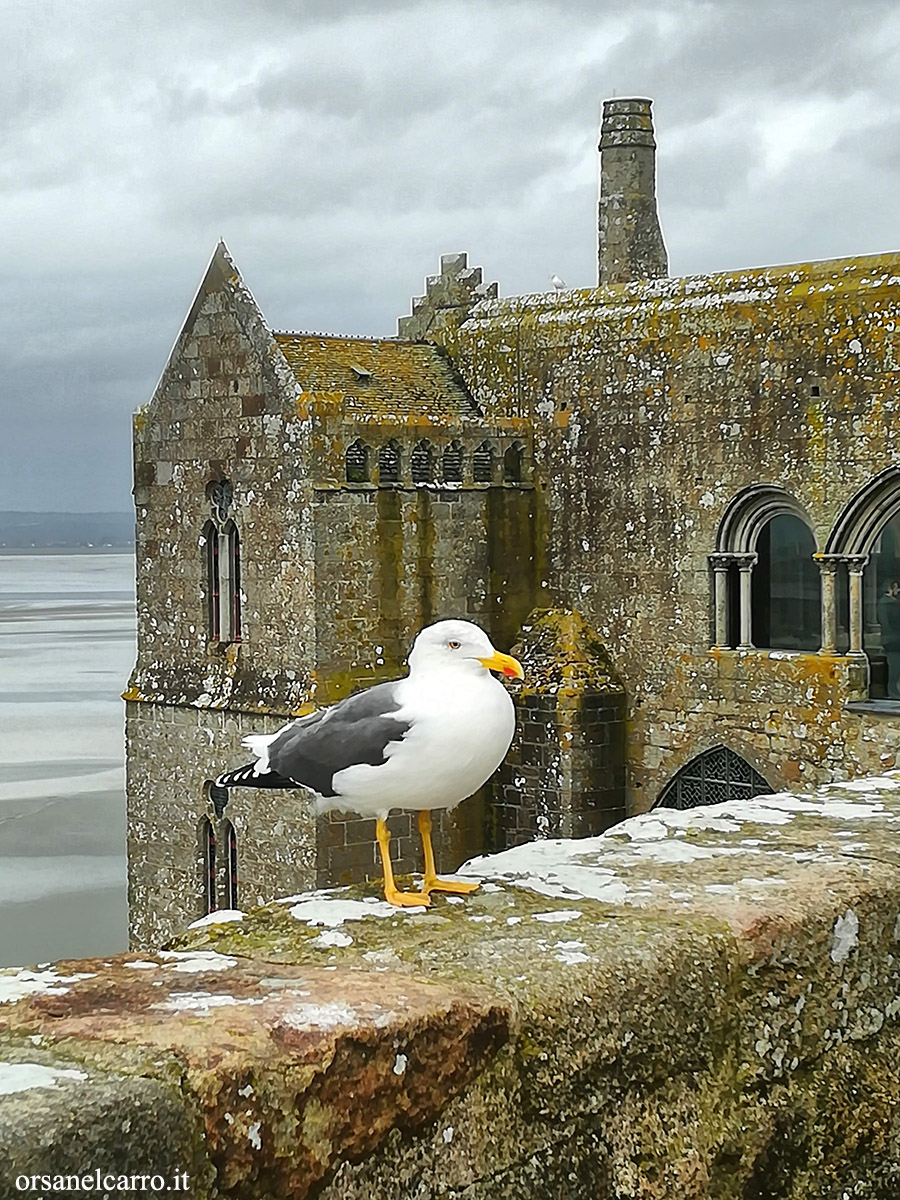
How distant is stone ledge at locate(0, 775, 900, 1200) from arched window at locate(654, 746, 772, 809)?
1157 cm

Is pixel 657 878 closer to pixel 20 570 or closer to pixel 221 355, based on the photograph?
pixel 221 355

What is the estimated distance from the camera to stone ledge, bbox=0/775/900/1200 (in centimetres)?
207

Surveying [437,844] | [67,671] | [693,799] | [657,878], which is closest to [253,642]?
[437,844]

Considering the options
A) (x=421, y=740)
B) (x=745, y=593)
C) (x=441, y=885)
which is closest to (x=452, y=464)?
(x=745, y=593)

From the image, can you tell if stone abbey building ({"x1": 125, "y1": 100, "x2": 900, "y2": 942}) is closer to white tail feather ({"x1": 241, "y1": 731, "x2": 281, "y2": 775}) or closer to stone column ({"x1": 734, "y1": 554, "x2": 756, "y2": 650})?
stone column ({"x1": 734, "y1": 554, "x2": 756, "y2": 650})

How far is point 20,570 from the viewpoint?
11738cm

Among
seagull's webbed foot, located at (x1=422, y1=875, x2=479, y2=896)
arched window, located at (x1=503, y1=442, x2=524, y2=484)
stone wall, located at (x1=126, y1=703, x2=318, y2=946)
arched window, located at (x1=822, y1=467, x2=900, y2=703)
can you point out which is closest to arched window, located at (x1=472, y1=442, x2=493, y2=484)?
arched window, located at (x1=503, y1=442, x2=524, y2=484)

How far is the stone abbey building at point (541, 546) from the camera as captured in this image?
13977 mm

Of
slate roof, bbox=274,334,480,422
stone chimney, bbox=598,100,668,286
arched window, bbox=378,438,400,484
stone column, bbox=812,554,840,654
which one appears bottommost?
stone column, bbox=812,554,840,654

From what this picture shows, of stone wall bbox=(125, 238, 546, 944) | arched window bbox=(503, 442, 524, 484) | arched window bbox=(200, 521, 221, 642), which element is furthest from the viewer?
arched window bbox=(200, 521, 221, 642)

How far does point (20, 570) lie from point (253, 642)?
105 m

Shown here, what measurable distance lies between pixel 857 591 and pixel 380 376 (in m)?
5.22

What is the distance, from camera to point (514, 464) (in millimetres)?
16344

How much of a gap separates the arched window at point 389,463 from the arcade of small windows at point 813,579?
294cm
